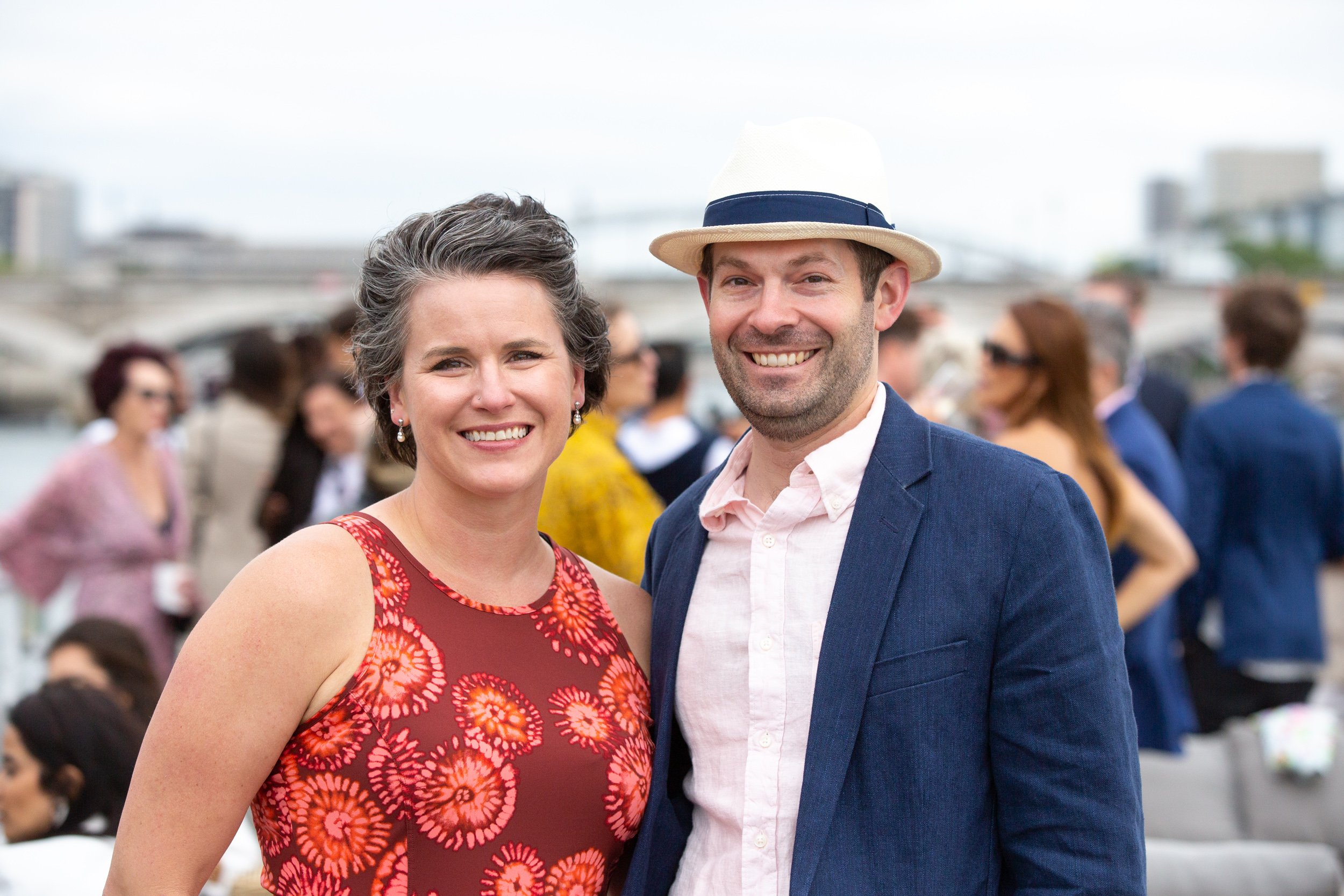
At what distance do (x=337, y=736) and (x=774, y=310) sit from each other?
0.87 m

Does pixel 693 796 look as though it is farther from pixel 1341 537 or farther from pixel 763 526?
pixel 1341 537

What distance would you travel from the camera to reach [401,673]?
68.4 inches

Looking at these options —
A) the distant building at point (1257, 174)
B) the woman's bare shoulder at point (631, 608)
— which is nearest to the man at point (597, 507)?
the woman's bare shoulder at point (631, 608)

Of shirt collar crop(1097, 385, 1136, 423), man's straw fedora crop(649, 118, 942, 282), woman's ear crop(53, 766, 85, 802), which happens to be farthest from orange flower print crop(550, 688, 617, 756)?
shirt collar crop(1097, 385, 1136, 423)

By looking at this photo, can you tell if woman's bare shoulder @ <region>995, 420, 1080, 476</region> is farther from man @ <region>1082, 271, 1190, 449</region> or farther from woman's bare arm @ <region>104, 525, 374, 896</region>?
man @ <region>1082, 271, 1190, 449</region>

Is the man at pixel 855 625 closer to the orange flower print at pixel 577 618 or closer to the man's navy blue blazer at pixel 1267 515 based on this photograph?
the orange flower print at pixel 577 618

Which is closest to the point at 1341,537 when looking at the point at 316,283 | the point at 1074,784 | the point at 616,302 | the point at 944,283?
the point at 616,302

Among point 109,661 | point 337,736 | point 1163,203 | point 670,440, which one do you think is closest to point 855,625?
point 337,736

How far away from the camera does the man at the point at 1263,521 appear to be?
4367mm

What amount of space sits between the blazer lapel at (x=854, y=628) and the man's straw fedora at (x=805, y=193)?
1.07 ft

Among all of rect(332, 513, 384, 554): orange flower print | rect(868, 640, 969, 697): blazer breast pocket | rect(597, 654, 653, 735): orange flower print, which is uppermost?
rect(332, 513, 384, 554): orange flower print

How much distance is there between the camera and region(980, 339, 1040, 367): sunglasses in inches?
129

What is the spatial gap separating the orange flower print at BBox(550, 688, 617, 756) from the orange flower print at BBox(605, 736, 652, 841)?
1.2 inches

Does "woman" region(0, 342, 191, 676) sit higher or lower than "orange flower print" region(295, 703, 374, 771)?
lower
